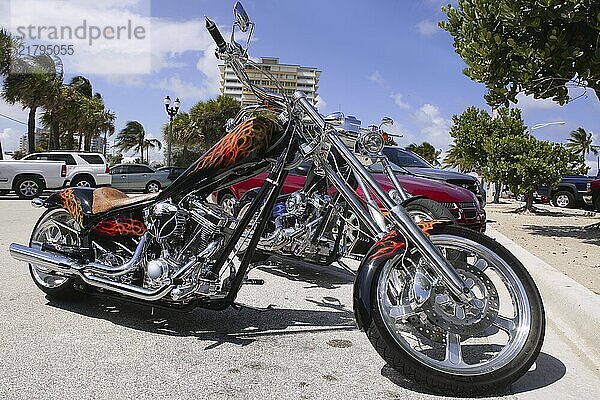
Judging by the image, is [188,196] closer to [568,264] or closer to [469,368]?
[469,368]

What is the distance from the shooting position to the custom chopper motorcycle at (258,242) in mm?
3102

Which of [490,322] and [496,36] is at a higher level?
[496,36]

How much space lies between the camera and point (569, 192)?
871 inches

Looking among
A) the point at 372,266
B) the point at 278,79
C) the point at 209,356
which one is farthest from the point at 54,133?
the point at 372,266

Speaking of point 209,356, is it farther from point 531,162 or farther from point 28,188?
point 28,188

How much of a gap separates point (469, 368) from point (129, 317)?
8.73 ft

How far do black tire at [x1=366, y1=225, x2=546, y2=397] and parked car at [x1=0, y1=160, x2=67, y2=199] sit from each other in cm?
1818

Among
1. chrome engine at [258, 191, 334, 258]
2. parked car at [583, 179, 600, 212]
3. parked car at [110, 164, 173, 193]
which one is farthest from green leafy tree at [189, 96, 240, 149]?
chrome engine at [258, 191, 334, 258]

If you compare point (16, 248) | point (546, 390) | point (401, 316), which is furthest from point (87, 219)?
point (546, 390)

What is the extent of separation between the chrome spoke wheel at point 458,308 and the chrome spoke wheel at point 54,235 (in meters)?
2.82

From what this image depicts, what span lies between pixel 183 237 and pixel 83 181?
721 inches

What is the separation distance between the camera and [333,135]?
3605mm

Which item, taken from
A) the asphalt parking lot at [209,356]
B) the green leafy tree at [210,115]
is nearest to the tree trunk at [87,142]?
the green leafy tree at [210,115]

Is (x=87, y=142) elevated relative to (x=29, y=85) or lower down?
lower down
